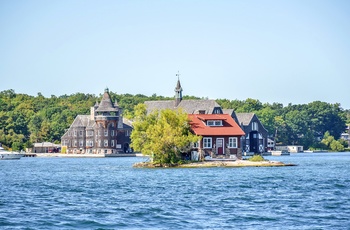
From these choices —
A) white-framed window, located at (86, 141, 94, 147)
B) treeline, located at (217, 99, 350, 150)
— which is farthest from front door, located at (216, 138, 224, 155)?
treeline, located at (217, 99, 350, 150)

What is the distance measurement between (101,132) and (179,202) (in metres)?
105

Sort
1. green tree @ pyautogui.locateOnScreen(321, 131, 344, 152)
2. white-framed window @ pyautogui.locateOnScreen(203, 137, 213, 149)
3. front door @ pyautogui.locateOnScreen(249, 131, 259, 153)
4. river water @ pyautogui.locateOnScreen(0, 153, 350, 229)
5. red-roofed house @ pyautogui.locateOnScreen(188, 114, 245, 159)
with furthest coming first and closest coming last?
green tree @ pyautogui.locateOnScreen(321, 131, 344, 152), front door @ pyautogui.locateOnScreen(249, 131, 259, 153), red-roofed house @ pyautogui.locateOnScreen(188, 114, 245, 159), white-framed window @ pyautogui.locateOnScreen(203, 137, 213, 149), river water @ pyautogui.locateOnScreen(0, 153, 350, 229)

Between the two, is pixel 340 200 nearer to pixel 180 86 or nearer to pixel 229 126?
pixel 229 126

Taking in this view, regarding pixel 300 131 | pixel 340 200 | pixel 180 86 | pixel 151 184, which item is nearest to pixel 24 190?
pixel 151 184

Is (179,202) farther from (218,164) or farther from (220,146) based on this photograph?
(220,146)

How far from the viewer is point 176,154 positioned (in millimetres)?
74562

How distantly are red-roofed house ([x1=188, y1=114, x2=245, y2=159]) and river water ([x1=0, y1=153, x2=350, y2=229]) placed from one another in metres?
16.6

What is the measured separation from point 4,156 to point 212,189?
77.0 metres

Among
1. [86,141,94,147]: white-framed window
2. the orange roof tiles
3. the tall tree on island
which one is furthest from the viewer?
[86,141,94,147]: white-framed window

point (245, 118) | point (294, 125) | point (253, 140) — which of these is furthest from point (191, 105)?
point (294, 125)

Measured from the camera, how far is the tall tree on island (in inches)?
2864

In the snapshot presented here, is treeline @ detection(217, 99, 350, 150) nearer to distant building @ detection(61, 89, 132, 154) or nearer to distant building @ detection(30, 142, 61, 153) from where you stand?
distant building @ detection(61, 89, 132, 154)

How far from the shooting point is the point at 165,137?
7256 cm

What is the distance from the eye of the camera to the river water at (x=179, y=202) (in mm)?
33594
